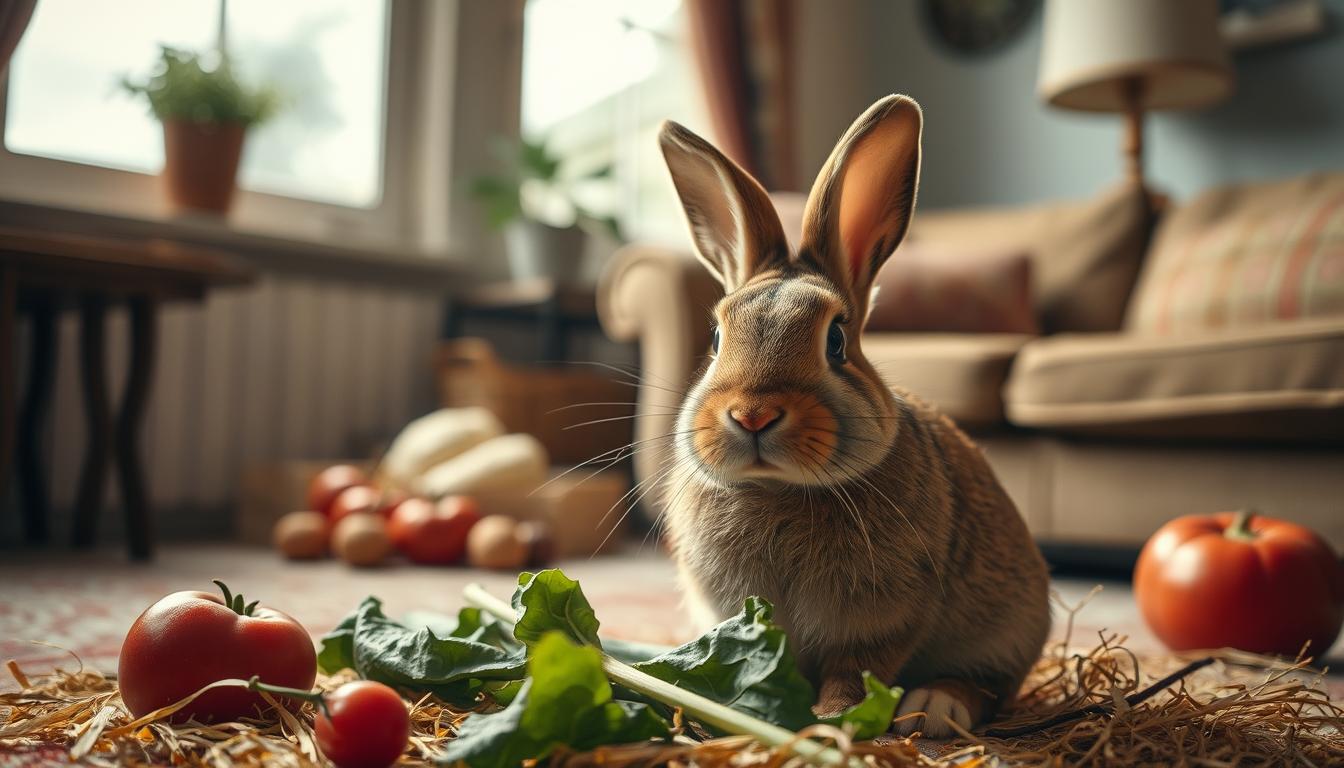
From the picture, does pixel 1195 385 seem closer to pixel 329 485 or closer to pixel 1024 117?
pixel 329 485

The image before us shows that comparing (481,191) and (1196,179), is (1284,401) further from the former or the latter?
(481,191)

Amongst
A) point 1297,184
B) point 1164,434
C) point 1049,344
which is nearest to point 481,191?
point 1049,344

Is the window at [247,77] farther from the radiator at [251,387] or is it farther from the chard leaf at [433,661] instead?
the chard leaf at [433,661]

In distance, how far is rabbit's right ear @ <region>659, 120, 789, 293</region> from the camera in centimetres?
127

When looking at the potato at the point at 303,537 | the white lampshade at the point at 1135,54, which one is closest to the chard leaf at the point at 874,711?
the potato at the point at 303,537

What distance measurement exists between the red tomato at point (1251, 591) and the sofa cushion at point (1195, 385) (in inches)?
34.0

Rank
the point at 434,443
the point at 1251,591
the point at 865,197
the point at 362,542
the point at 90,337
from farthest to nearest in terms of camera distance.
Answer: the point at 434,443, the point at 90,337, the point at 362,542, the point at 1251,591, the point at 865,197

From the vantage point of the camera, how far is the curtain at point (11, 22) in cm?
253

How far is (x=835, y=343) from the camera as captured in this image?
119 cm

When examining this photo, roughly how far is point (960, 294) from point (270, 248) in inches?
102

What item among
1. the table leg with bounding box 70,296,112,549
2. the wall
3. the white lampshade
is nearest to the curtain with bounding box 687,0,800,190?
the wall

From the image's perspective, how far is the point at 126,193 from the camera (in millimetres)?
3605

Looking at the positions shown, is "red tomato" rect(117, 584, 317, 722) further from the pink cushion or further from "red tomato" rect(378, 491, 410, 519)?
the pink cushion

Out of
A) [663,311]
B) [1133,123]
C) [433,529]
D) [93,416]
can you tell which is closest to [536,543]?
[433,529]
